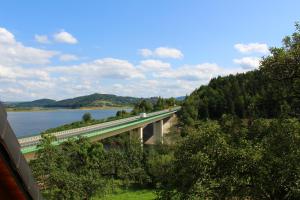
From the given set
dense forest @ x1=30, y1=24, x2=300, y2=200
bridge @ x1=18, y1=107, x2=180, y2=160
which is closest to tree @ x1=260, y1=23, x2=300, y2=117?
dense forest @ x1=30, y1=24, x2=300, y2=200

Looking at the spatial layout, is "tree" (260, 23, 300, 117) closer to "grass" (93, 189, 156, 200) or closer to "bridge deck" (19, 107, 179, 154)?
"bridge deck" (19, 107, 179, 154)

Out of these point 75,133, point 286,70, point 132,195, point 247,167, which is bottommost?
point 132,195

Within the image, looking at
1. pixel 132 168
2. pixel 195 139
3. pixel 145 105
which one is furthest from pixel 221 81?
pixel 195 139

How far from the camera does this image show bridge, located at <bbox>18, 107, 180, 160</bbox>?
37403 mm

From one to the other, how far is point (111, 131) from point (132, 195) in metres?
25.0

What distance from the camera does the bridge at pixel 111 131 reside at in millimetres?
37403

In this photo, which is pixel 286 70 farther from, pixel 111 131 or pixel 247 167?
pixel 111 131

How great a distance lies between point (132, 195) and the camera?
44.5 metres

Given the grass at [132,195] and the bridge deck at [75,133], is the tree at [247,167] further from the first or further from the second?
the grass at [132,195]

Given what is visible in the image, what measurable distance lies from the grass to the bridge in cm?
835

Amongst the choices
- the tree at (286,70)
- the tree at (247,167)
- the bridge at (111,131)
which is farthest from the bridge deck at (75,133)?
the tree at (286,70)

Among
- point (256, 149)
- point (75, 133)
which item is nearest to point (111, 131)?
point (75, 133)

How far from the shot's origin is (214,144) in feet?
51.7

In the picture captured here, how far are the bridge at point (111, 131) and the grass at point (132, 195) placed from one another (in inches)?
329
